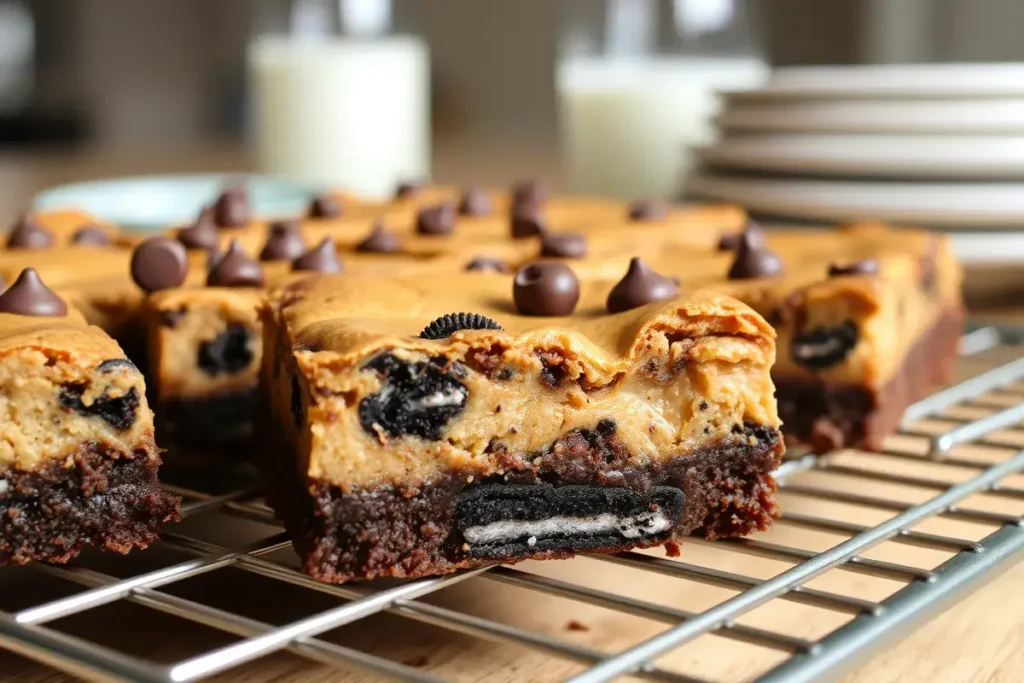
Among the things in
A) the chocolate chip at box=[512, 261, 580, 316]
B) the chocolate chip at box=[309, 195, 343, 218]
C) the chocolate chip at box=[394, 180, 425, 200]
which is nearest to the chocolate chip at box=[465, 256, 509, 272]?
the chocolate chip at box=[512, 261, 580, 316]

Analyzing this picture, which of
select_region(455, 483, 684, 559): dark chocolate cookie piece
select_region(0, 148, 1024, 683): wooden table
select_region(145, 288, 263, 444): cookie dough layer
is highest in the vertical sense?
select_region(145, 288, 263, 444): cookie dough layer

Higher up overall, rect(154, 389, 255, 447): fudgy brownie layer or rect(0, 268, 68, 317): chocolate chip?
rect(0, 268, 68, 317): chocolate chip

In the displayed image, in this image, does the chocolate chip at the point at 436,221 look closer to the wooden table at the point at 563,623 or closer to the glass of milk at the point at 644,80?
the wooden table at the point at 563,623

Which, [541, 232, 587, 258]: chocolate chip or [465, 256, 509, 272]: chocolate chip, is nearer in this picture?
[465, 256, 509, 272]: chocolate chip

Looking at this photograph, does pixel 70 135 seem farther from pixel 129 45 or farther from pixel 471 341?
pixel 471 341

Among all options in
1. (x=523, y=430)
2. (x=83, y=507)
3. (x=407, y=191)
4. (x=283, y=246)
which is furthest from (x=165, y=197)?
(x=523, y=430)

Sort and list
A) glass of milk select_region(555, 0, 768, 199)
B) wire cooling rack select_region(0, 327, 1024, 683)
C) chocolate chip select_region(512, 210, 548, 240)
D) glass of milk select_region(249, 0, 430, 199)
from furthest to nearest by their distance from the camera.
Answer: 1. glass of milk select_region(249, 0, 430, 199)
2. glass of milk select_region(555, 0, 768, 199)
3. chocolate chip select_region(512, 210, 548, 240)
4. wire cooling rack select_region(0, 327, 1024, 683)

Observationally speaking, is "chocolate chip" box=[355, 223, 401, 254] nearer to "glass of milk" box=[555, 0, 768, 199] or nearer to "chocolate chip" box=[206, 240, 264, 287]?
"chocolate chip" box=[206, 240, 264, 287]

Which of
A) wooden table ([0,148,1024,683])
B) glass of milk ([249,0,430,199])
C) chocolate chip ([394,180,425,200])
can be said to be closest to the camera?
wooden table ([0,148,1024,683])

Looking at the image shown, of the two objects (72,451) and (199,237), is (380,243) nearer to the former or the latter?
(199,237)

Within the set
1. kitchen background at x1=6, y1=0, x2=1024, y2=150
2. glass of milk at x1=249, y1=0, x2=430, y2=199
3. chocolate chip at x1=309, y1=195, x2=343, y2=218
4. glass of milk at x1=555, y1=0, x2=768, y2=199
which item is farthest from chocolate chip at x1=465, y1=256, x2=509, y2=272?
kitchen background at x1=6, y1=0, x2=1024, y2=150
